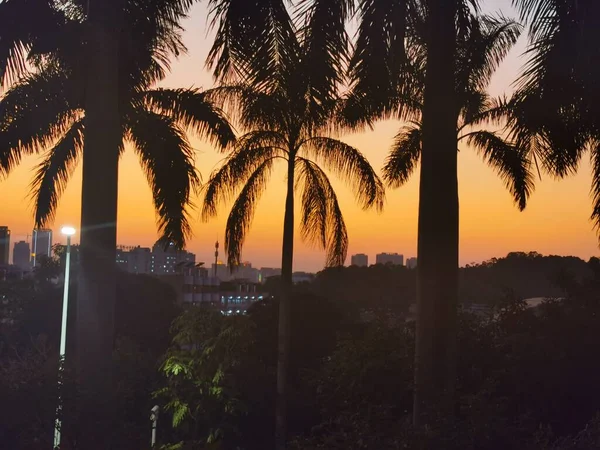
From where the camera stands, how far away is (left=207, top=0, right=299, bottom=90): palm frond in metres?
8.42

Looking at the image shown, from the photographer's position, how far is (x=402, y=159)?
18.9 m

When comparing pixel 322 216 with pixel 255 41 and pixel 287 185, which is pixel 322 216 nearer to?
pixel 287 185

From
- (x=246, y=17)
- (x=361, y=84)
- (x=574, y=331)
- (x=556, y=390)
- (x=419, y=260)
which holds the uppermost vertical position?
(x=246, y=17)

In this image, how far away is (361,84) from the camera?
28.8 ft

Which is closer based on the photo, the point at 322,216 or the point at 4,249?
the point at 322,216

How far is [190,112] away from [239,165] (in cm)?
467

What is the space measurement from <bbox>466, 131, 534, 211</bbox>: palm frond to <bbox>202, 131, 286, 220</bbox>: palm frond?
539 cm

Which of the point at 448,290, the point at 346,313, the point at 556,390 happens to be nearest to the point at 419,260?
the point at 448,290

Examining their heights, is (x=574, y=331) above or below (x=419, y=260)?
below

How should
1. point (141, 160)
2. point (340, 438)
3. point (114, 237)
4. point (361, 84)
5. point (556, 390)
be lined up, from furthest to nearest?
point (556, 390)
point (141, 160)
point (114, 237)
point (361, 84)
point (340, 438)

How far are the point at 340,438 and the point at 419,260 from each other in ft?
8.30

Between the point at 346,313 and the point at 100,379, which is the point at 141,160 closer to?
the point at 100,379

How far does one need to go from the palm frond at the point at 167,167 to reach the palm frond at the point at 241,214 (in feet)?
15.2

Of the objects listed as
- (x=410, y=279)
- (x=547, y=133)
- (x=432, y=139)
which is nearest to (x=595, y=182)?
(x=547, y=133)
